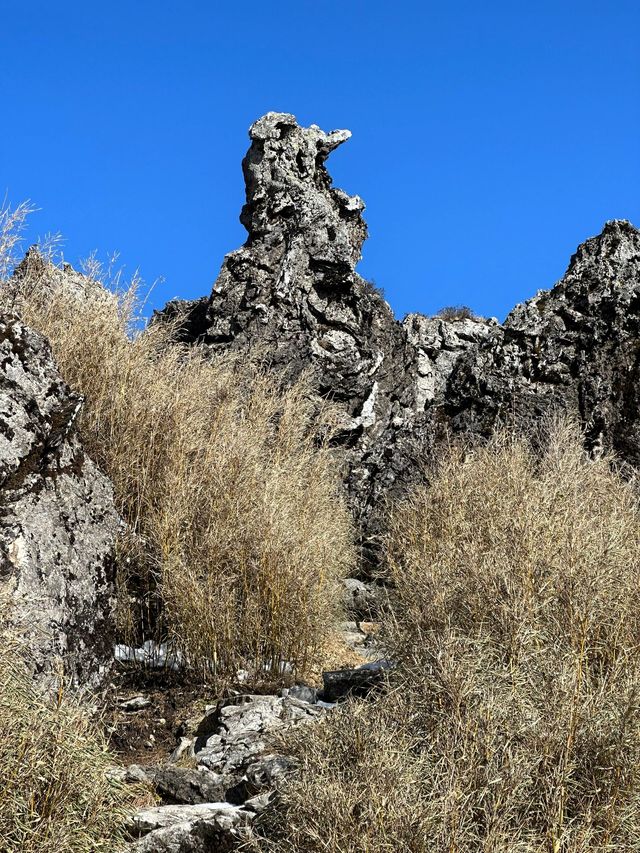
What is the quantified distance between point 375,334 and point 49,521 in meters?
10.1

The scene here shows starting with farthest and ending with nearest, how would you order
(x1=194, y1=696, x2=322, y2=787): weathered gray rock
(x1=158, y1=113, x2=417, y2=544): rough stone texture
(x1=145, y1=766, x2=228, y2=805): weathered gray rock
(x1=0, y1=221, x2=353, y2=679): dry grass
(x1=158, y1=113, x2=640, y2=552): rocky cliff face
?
(x1=158, y1=113, x2=417, y2=544): rough stone texture, (x1=158, y1=113, x2=640, y2=552): rocky cliff face, (x1=0, y1=221, x2=353, y2=679): dry grass, (x1=194, y1=696, x2=322, y2=787): weathered gray rock, (x1=145, y1=766, x2=228, y2=805): weathered gray rock

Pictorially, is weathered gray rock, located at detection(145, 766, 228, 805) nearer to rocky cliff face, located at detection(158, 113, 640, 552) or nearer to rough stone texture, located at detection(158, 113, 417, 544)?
rocky cliff face, located at detection(158, 113, 640, 552)

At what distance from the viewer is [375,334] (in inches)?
661

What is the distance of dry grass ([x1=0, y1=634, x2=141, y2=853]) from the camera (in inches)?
178

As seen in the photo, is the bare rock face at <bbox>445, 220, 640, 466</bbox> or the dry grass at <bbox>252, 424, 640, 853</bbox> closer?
the dry grass at <bbox>252, 424, 640, 853</bbox>

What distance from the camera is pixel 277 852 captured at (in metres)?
4.77

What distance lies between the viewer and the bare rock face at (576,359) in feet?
48.0

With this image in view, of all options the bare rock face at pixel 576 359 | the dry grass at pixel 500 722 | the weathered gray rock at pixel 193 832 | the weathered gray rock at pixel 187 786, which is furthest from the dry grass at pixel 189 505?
the bare rock face at pixel 576 359

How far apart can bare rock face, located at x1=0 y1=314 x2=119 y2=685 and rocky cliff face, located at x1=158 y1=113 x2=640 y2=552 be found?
22.8 feet

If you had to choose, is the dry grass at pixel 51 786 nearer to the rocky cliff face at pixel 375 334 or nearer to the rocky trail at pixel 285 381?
the rocky trail at pixel 285 381

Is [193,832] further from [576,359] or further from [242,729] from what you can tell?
[576,359]

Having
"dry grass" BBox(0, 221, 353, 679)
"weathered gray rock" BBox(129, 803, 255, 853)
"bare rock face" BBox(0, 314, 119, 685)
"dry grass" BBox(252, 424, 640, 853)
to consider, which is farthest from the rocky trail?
"dry grass" BBox(252, 424, 640, 853)

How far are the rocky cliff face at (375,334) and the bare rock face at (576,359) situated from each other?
0.06 ft

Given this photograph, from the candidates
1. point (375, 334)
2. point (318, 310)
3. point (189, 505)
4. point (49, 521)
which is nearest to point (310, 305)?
point (318, 310)
